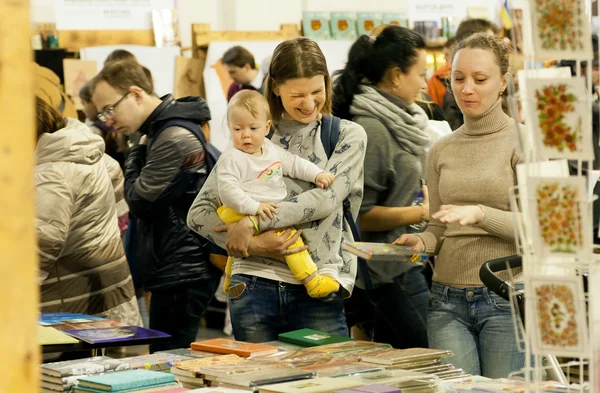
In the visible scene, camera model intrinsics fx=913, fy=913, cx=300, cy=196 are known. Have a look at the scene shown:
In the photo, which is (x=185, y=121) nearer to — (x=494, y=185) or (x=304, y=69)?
(x=304, y=69)

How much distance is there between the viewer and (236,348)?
2564 millimetres

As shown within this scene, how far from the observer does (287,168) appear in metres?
2.93

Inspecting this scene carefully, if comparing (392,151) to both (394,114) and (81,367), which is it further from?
(81,367)

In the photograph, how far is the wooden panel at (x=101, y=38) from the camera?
6.59m

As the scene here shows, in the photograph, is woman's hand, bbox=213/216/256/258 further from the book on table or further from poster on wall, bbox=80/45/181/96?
poster on wall, bbox=80/45/181/96

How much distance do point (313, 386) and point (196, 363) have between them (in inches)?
16.1

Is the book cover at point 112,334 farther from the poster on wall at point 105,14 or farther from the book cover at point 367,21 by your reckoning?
the book cover at point 367,21

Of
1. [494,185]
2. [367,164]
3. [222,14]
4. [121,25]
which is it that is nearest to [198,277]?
[367,164]

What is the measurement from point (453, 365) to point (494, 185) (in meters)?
0.54

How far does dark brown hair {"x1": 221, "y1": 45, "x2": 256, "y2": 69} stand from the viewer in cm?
639

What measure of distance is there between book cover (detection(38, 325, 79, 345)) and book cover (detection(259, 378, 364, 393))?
822mm

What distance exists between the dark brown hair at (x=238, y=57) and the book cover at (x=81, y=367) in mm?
4158

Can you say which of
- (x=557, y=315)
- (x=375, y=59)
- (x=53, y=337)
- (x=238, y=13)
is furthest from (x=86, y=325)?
(x=238, y=13)

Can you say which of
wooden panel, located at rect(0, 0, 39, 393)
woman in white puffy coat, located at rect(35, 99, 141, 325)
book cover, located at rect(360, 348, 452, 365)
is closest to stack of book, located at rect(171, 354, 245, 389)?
book cover, located at rect(360, 348, 452, 365)
